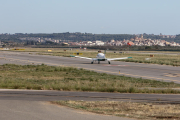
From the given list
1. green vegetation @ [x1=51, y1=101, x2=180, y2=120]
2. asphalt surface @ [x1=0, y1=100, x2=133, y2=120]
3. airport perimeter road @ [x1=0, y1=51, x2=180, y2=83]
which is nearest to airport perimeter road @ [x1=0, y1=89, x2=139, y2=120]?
asphalt surface @ [x1=0, y1=100, x2=133, y2=120]

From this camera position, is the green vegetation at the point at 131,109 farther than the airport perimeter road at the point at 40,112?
Yes

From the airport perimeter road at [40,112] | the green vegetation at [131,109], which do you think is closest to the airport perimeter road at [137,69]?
the green vegetation at [131,109]

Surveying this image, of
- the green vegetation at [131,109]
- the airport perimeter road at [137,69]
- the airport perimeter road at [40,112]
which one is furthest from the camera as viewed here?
the airport perimeter road at [137,69]

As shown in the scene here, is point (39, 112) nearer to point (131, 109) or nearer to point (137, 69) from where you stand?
point (131, 109)

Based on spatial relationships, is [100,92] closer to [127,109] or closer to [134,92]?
[134,92]

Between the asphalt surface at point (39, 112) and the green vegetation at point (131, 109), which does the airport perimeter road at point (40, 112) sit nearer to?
the asphalt surface at point (39, 112)

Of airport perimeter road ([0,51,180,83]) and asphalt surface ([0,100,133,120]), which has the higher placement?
asphalt surface ([0,100,133,120])

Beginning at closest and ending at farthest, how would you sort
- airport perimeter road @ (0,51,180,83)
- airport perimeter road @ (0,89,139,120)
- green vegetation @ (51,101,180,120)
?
airport perimeter road @ (0,89,139,120) < green vegetation @ (51,101,180,120) < airport perimeter road @ (0,51,180,83)

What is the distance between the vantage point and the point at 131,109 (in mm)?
15602

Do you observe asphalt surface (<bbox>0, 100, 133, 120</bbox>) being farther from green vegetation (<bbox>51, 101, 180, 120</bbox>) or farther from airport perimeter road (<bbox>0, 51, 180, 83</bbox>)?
airport perimeter road (<bbox>0, 51, 180, 83</bbox>)

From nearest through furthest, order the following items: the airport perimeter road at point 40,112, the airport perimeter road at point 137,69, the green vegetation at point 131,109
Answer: the airport perimeter road at point 40,112 → the green vegetation at point 131,109 → the airport perimeter road at point 137,69

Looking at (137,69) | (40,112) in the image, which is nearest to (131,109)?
(40,112)

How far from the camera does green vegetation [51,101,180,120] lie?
1369 cm

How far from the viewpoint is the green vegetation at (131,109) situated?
44.9ft
